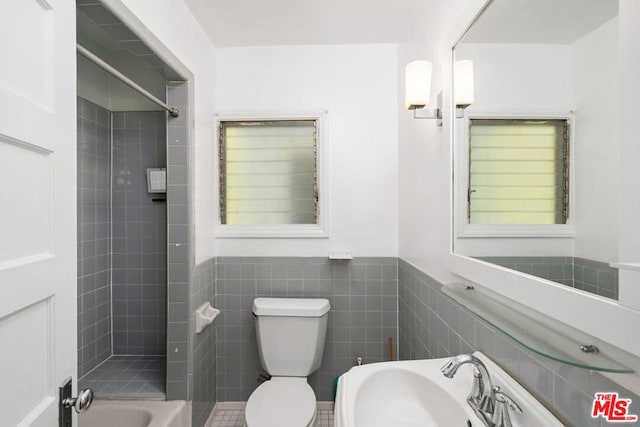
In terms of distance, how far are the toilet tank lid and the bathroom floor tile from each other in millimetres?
703

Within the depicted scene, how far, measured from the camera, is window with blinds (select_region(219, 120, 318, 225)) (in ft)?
6.39

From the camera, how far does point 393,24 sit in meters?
1.66

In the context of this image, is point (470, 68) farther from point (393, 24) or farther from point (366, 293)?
point (366, 293)

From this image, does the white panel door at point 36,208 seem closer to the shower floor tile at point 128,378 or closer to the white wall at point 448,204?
Result: the shower floor tile at point 128,378

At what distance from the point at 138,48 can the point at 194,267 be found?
108 centimetres

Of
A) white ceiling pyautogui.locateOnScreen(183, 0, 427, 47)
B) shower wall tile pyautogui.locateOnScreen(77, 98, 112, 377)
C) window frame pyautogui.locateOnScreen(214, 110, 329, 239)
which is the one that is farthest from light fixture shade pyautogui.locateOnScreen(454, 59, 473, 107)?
shower wall tile pyautogui.locateOnScreen(77, 98, 112, 377)

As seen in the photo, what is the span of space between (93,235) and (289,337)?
1.50 metres

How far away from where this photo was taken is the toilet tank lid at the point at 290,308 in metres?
1.69

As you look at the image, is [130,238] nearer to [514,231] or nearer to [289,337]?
[289,337]

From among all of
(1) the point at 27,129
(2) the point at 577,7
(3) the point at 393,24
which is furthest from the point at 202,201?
(2) the point at 577,7

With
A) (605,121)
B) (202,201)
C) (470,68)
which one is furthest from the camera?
(202,201)

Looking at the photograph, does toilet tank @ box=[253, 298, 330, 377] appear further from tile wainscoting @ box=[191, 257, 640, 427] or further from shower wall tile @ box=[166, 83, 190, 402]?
shower wall tile @ box=[166, 83, 190, 402]

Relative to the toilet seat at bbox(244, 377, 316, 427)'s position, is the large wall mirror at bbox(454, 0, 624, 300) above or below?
above

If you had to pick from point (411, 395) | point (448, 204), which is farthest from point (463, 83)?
point (411, 395)
